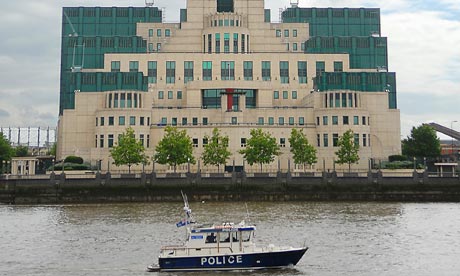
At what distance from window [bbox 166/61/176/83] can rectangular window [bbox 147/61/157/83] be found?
3.01m

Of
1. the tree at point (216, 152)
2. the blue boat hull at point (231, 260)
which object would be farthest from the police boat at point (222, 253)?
the tree at point (216, 152)

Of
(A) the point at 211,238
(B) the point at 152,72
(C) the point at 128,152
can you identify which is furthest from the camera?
(B) the point at 152,72

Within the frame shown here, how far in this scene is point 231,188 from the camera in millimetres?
93250

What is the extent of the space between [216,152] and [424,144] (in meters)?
59.3

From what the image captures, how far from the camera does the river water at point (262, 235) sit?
4272 centimetres

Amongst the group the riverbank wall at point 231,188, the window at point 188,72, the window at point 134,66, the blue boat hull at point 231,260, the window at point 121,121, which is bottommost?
the blue boat hull at point 231,260

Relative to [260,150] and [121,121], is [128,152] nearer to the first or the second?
[121,121]

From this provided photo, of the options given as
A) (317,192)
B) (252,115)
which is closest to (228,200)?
(317,192)

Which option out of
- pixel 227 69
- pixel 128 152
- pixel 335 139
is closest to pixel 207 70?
pixel 227 69

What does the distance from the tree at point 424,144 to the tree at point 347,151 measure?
109 ft

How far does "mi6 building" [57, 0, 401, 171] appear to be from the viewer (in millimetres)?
125125

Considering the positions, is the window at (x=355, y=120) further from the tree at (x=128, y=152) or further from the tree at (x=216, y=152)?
the tree at (x=128, y=152)

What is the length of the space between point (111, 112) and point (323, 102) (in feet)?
153

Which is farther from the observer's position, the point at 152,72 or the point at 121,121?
the point at 152,72
